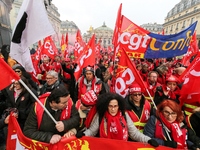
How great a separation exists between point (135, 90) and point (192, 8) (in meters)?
54.7

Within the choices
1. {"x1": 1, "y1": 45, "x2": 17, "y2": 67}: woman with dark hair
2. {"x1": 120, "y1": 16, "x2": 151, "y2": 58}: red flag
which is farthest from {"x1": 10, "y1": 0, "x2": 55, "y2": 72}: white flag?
{"x1": 1, "y1": 45, "x2": 17, "y2": 67}: woman with dark hair

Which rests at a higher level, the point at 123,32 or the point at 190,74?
the point at 123,32

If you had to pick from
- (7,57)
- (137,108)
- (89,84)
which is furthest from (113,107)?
(7,57)

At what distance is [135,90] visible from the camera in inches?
111

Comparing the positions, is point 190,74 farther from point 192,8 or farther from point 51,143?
point 192,8

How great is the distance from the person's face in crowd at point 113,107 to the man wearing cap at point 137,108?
1.23ft

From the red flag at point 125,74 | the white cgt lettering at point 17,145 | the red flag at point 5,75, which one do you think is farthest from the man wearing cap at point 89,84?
the red flag at point 5,75

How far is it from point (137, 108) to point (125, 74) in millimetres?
779

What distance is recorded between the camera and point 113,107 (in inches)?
94.0

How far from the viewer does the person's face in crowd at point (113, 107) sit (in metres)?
2.36

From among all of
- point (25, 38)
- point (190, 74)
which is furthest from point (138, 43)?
point (25, 38)

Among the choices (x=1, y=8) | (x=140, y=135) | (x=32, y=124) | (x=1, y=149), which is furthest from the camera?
(x=1, y=8)

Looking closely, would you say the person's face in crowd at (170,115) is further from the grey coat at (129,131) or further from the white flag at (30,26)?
the white flag at (30,26)

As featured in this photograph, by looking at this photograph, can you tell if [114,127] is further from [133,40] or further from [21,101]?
[133,40]
